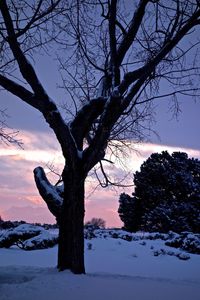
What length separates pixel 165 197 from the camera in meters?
36.7

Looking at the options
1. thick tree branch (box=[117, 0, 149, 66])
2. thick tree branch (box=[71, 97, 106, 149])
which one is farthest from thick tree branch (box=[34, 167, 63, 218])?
thick tree branch (box=[117, 0, 149, 66])

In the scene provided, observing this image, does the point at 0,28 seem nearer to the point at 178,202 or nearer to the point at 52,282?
the point at 52,282

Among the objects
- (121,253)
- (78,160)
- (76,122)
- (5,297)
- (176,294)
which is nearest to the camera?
(5,297)

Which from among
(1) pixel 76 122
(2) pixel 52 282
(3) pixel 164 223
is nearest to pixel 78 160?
(1) pixel 76 122

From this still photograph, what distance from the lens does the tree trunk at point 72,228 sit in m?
7.51

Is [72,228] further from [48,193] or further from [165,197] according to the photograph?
[165,197]

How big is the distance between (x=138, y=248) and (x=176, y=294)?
31.1 ft

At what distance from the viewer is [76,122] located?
8523 millimetres

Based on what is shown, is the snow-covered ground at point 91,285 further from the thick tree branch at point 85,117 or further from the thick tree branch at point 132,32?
the thick tree branch at point 132,32

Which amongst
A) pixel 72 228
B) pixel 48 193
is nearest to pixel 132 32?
pixel 48 193

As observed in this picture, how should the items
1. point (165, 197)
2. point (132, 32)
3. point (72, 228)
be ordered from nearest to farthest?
point (72, 228) → point (132, 32) → point (165, 197)

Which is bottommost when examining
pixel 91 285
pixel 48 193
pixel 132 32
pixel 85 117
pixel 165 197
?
pixel 91 285

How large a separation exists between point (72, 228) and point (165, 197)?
98.2 ft

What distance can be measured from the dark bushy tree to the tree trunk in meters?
27.2
